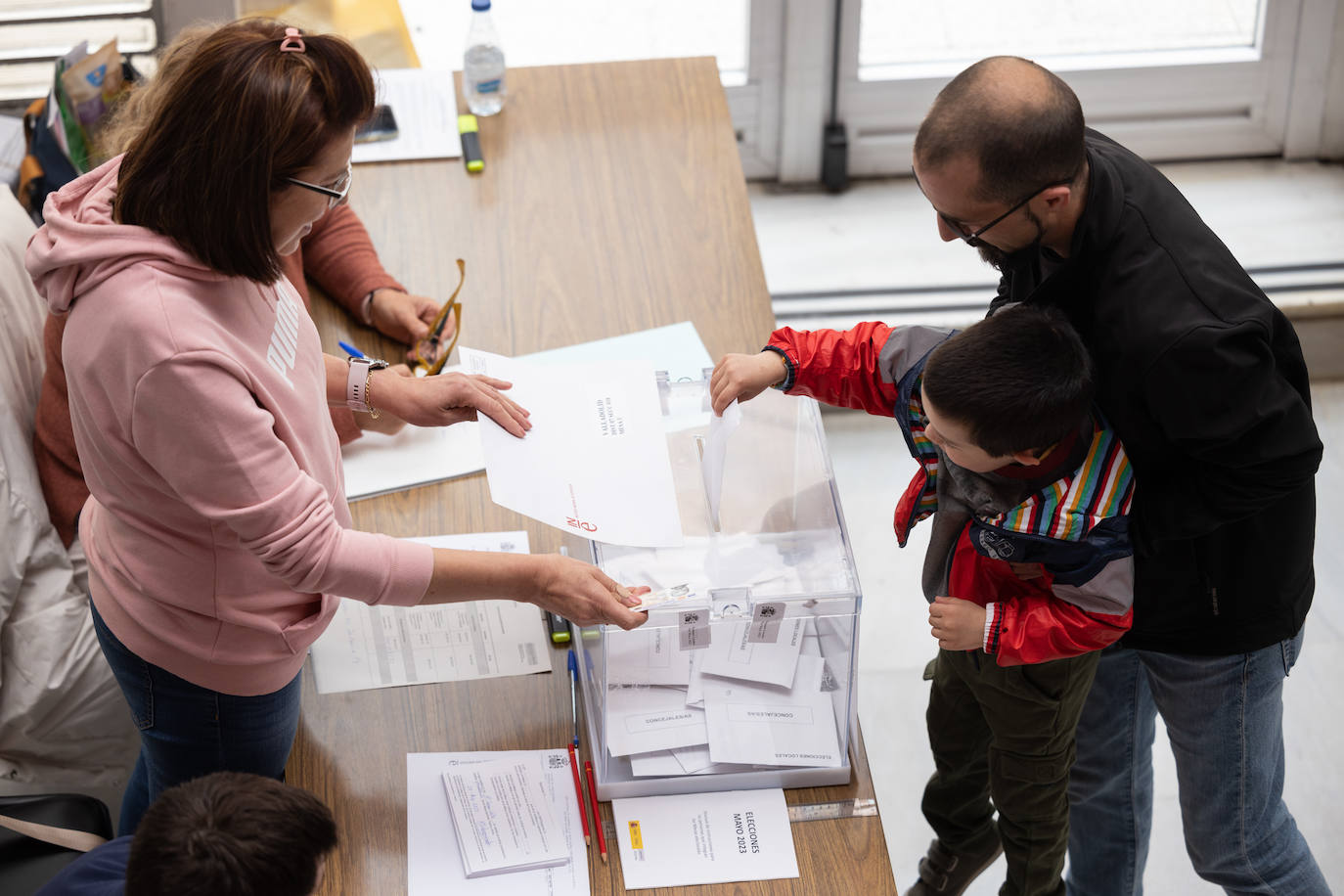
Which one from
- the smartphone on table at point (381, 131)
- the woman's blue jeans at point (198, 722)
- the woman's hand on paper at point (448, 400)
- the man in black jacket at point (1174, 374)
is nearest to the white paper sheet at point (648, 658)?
the woman's hand on paper at point (448, 400)

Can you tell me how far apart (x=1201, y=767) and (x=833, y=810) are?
0.49 metres

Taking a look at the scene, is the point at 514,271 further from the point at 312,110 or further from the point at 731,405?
the point at 312,110

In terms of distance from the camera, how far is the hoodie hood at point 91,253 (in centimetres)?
112

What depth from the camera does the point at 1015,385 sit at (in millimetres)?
1225

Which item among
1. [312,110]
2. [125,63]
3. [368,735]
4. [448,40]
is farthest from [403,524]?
[448,40]

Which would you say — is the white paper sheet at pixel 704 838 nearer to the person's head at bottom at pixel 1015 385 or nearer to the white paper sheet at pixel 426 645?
the white paper sheet at pixel 426 645

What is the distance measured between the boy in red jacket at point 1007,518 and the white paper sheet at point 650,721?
30cm

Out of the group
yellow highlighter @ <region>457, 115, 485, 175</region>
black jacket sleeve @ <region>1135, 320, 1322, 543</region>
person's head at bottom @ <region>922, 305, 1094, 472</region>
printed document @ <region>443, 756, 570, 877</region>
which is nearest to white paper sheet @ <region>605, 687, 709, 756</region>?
printed document @ <region>443, 756, 570, 877</region>

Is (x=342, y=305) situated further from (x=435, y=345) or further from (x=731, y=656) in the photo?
(x=731, y=656)

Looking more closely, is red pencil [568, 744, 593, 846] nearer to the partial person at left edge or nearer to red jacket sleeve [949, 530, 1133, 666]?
red jacket sleeve [949, 530, 1133, 666]

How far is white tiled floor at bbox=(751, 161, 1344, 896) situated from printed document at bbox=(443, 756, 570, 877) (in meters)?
0.98

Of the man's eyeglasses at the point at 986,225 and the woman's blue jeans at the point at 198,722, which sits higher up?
the man's eyeglasses at the point at 986,225

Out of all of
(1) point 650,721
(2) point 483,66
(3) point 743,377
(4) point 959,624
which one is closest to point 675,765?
(1) point 650,721

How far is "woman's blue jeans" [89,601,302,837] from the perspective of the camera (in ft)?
4.54
